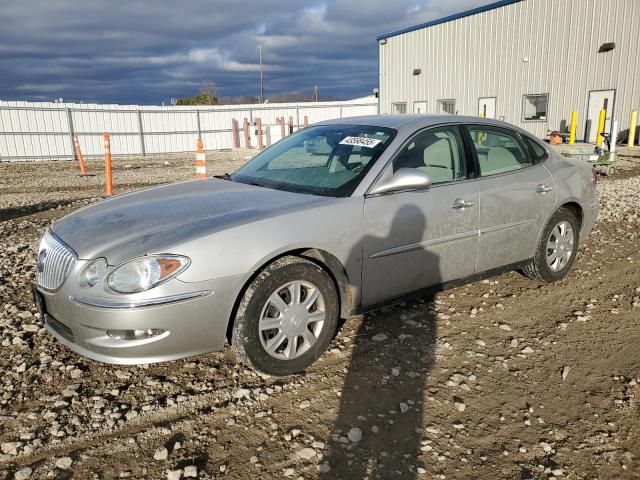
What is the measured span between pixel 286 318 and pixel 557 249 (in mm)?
3003

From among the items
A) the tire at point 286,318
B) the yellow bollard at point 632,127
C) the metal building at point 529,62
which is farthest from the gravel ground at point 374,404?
the metal building at point 529,62

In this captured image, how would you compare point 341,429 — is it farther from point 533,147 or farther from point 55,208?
point 55,208

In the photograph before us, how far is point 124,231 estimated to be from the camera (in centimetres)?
304

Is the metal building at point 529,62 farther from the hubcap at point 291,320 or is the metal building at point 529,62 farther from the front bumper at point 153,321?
the front bumper at point 153,321

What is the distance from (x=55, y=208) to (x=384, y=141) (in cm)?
754

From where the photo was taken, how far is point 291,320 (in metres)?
3.15

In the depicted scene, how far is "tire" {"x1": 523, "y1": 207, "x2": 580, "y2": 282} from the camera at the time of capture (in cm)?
468

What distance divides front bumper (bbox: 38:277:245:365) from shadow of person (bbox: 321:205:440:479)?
2.90 feet

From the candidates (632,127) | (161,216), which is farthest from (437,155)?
(632,127)

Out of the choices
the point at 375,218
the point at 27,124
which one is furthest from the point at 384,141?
the point at 27,124

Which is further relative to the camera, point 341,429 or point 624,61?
point 624,61

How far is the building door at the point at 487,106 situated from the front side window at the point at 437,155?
2120 centimetres

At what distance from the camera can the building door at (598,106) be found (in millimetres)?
19484

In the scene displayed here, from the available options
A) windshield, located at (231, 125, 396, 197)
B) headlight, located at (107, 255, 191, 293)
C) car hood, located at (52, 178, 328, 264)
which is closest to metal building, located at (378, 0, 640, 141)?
windshield, located at (231, 125, 396, 197)
